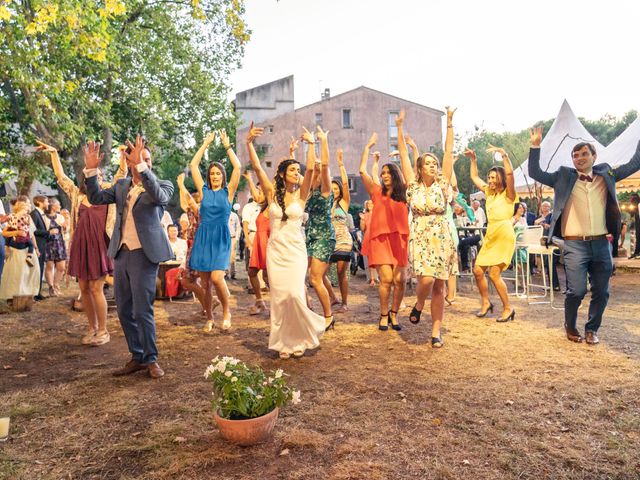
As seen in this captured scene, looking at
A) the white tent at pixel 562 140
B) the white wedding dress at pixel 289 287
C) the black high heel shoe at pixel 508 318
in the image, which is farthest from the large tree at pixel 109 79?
the white tent at pixel 562 140

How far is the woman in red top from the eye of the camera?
6.12 m

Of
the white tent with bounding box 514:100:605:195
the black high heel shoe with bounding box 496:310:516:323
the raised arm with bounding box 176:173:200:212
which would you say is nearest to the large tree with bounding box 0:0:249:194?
the raised arm with bounding box 176:173:200:212

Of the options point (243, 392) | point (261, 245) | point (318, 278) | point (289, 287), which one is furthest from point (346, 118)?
point (243, 392)

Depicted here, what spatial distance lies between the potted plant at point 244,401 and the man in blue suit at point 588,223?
3.89 metres

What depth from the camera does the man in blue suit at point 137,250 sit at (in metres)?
4.26

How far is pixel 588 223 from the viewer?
208 inches

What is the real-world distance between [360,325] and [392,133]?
28935 mm

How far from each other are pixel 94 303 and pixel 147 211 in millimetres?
2251

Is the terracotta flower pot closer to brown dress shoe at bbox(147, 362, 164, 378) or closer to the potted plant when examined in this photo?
the potted plant

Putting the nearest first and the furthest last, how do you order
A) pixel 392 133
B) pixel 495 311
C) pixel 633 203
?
pixel 495 311, pixel 633 203, pixel 392 133

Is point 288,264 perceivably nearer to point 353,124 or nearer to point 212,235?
point 212,235

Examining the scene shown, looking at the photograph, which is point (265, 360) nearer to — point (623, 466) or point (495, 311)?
point (623, 466)

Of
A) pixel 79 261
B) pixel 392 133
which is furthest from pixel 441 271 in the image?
pixel 392 133

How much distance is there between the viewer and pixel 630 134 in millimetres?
12469
